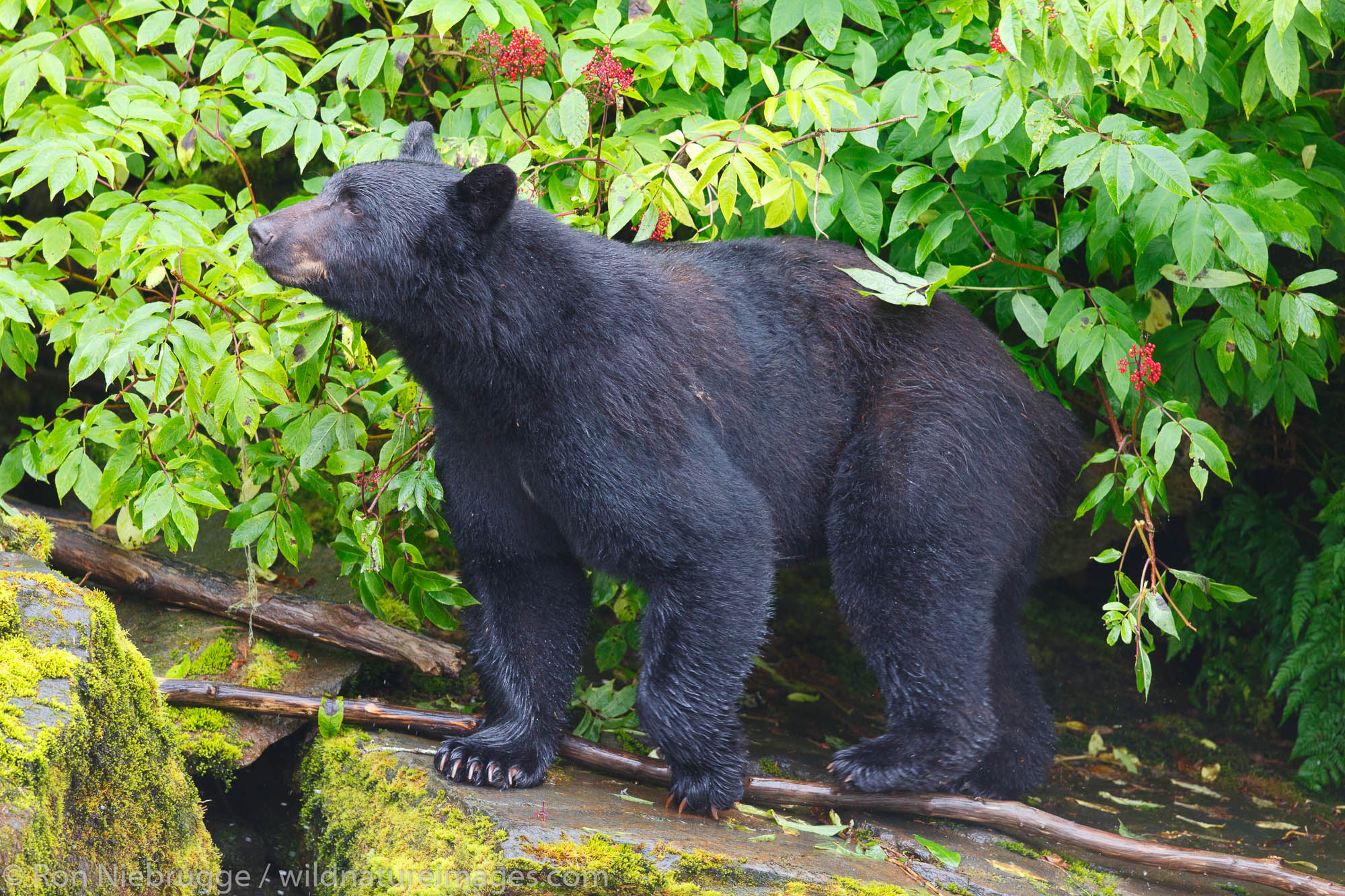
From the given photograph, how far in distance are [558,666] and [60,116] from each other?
2841 mm

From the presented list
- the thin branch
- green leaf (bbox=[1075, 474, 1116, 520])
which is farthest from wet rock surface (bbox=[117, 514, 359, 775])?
green leaf (bbox=[1075, 474, 1116, 520])

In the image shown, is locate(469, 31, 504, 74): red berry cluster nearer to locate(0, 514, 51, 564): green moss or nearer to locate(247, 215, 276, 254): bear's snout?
locate(247, 215, 276, 254): bear's snout

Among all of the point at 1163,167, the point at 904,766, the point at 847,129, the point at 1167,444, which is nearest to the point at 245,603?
the point at 904,766

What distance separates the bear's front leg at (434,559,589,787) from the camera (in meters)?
4.28

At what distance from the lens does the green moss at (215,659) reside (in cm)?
469

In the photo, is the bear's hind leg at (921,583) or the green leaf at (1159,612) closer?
the green leaf at (1159,612)

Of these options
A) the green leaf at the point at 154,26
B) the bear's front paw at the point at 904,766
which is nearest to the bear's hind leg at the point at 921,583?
the bear's front paw at the point at 904,766

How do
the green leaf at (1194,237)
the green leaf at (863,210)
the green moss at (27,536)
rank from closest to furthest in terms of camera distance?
the green leaf at (1194,237)
the green moss at (27,536)
the green leaf at (863,210)

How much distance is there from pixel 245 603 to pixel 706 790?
210 cm

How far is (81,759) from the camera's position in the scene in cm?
321

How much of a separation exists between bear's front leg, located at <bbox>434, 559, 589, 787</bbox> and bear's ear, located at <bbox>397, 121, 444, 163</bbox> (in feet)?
5.04

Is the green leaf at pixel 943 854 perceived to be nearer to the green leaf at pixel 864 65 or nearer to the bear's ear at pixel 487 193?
the green leaf at pixel 864 65

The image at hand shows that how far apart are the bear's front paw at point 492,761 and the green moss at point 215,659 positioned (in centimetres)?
111

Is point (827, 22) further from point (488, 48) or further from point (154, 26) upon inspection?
point (154, 26)
